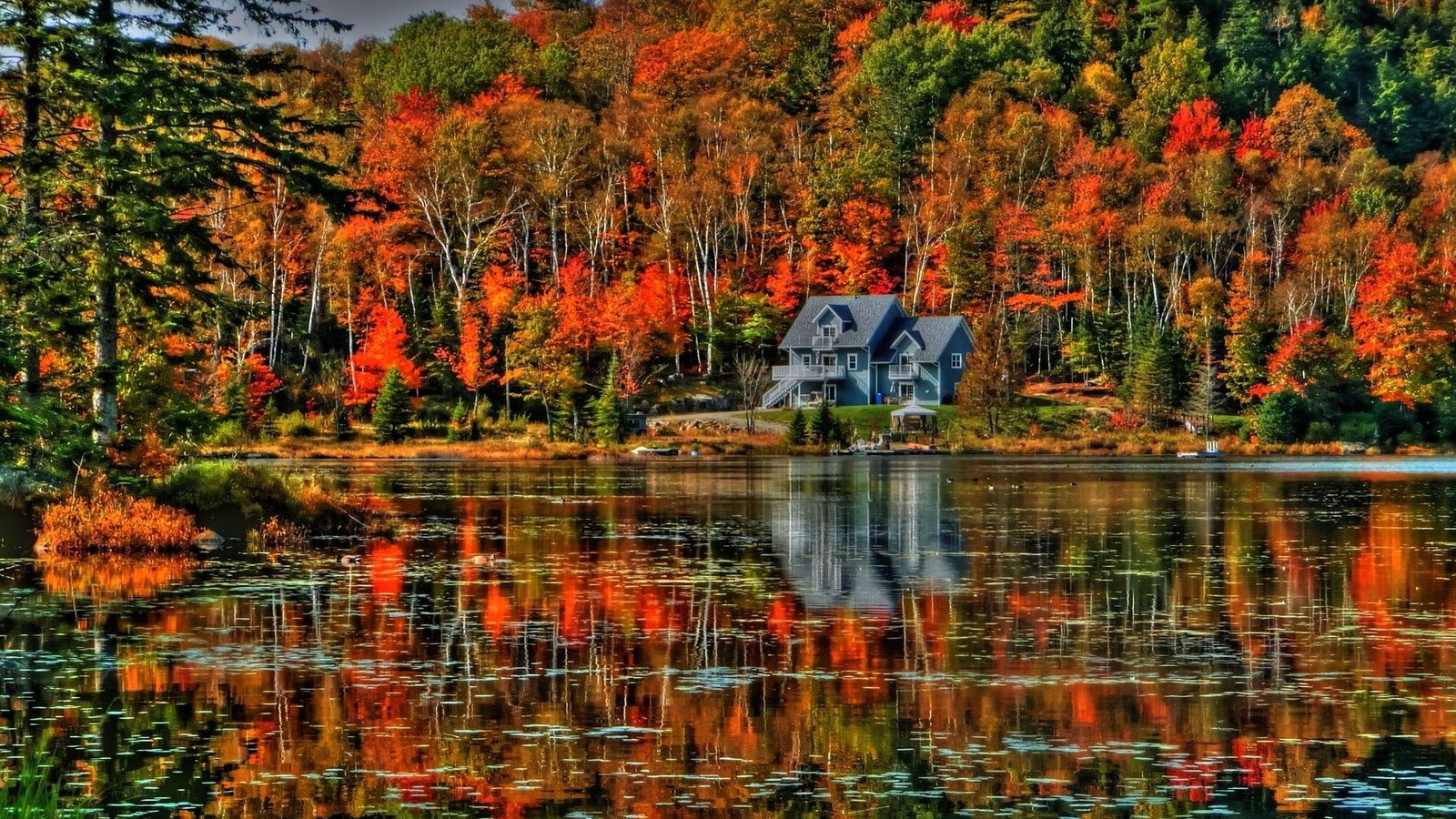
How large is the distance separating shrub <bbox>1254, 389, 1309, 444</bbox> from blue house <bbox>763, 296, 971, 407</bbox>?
20010 mm

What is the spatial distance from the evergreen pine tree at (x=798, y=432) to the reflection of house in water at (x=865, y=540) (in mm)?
28586

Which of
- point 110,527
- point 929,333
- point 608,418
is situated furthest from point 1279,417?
point 110,527

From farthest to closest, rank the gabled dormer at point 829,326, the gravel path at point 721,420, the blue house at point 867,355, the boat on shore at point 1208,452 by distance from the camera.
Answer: the gabled dormer at point 829,326
the blue house at point 867,355
the gravel path at point 721,420
the boat on shore at point 1208,452

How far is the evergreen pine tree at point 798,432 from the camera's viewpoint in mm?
95000

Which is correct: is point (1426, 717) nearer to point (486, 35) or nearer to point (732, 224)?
point (732, 224)

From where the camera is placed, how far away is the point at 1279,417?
93.6 metres

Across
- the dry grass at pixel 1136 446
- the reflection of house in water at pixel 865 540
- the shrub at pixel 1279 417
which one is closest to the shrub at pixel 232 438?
the reflection of house in water at pixel 865 540

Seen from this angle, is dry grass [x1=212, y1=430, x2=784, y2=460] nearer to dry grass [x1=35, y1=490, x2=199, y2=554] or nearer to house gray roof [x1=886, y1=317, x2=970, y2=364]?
house gray roof [x1=886, y1=317, x2=970, y2=364]

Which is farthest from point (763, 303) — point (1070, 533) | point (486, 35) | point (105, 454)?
point (105, 454)

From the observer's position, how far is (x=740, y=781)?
13.8 m

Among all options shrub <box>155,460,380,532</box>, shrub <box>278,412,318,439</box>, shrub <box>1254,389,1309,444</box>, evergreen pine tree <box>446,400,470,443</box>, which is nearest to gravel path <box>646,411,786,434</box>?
evergreen pine tree <box>446,400,470,443</box>

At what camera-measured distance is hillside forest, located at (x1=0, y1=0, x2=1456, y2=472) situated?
98250 mm

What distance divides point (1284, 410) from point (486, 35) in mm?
78031

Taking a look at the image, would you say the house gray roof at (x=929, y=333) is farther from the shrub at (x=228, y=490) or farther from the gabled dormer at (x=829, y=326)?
the shrub at (x=228, y=490)
